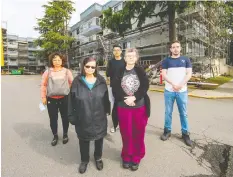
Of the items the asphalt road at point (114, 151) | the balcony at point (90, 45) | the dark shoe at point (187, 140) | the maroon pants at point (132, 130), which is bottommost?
the asphalt road at point (114, 151)

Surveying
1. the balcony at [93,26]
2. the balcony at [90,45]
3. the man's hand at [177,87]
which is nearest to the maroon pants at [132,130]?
the man's hand at [177,87]

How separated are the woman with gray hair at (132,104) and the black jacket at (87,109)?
27 centimetres

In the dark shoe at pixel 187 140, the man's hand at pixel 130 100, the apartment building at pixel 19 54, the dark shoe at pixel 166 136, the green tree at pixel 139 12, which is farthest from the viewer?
the apartment building at pixel 19 54

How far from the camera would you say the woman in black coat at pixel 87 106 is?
9.50ft

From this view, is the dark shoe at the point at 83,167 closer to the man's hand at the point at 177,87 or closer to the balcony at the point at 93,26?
the man's hand at the point at 177,87

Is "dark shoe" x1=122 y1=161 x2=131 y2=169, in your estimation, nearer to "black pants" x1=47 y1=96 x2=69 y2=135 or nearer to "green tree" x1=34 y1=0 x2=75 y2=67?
"black pants" x1=47 y1=96 x2=69 y2=135

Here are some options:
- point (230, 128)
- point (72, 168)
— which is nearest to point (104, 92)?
point (72, 168)

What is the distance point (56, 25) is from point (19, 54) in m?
44.3

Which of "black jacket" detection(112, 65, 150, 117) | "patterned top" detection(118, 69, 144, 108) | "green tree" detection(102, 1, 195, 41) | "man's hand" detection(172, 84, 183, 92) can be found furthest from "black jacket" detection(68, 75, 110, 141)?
"green tree" detection(102, 1, 195, 41)

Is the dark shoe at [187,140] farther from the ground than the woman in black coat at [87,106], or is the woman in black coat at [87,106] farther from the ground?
the woman in black coat at [87,106]

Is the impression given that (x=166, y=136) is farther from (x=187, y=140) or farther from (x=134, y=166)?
(x=134, y=166)

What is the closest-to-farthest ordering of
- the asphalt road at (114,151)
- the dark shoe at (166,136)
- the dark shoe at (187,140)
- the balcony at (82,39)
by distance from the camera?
the asphalt road at (114,151) → the dark shoe at (187,140) → the dark shoe at (166,136) → the balcony at (82,39)

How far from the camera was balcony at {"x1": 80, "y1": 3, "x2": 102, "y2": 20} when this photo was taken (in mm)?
35281

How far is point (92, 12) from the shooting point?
3625 cm
